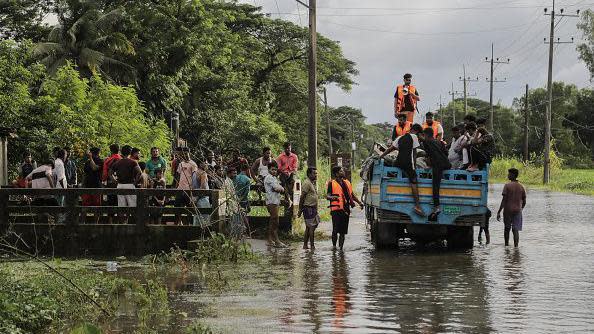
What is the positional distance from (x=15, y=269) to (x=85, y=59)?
27.4 m

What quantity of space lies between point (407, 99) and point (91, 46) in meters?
26.2

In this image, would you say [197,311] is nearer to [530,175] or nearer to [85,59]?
[85,59]

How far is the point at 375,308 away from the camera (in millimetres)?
12188

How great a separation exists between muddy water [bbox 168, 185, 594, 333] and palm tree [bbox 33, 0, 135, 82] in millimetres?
24449

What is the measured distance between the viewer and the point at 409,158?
1895 centimetres

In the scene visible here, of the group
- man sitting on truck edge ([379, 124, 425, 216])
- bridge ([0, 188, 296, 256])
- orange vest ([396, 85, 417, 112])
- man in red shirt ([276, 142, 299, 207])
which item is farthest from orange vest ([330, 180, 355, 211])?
man in red shirt ([276, 142, 299, 207])

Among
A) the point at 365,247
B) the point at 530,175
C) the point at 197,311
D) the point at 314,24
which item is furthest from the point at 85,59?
the point at 530,175

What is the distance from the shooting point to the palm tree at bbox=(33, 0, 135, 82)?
1678 inches

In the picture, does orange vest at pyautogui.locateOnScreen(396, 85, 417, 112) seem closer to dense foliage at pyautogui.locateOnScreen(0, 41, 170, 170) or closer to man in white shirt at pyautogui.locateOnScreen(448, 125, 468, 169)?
man in white shirt at pyautogui.locateOnScreen(448, 125, 468, 169)

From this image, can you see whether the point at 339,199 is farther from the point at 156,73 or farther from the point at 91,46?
the point at 156,73

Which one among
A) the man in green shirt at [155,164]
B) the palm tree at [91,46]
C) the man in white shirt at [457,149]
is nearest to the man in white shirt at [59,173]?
the man in green shirt at [155,164]

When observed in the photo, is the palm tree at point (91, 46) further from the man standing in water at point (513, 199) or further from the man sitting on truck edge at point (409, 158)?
the man standing in water at point (513, 199)

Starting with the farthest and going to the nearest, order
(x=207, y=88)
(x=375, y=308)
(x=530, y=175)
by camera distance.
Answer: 1. (x=530, y=175)
2. (x=207, y=88)
3. (x=375, y=308)

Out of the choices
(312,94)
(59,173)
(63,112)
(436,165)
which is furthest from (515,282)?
(63,112)
